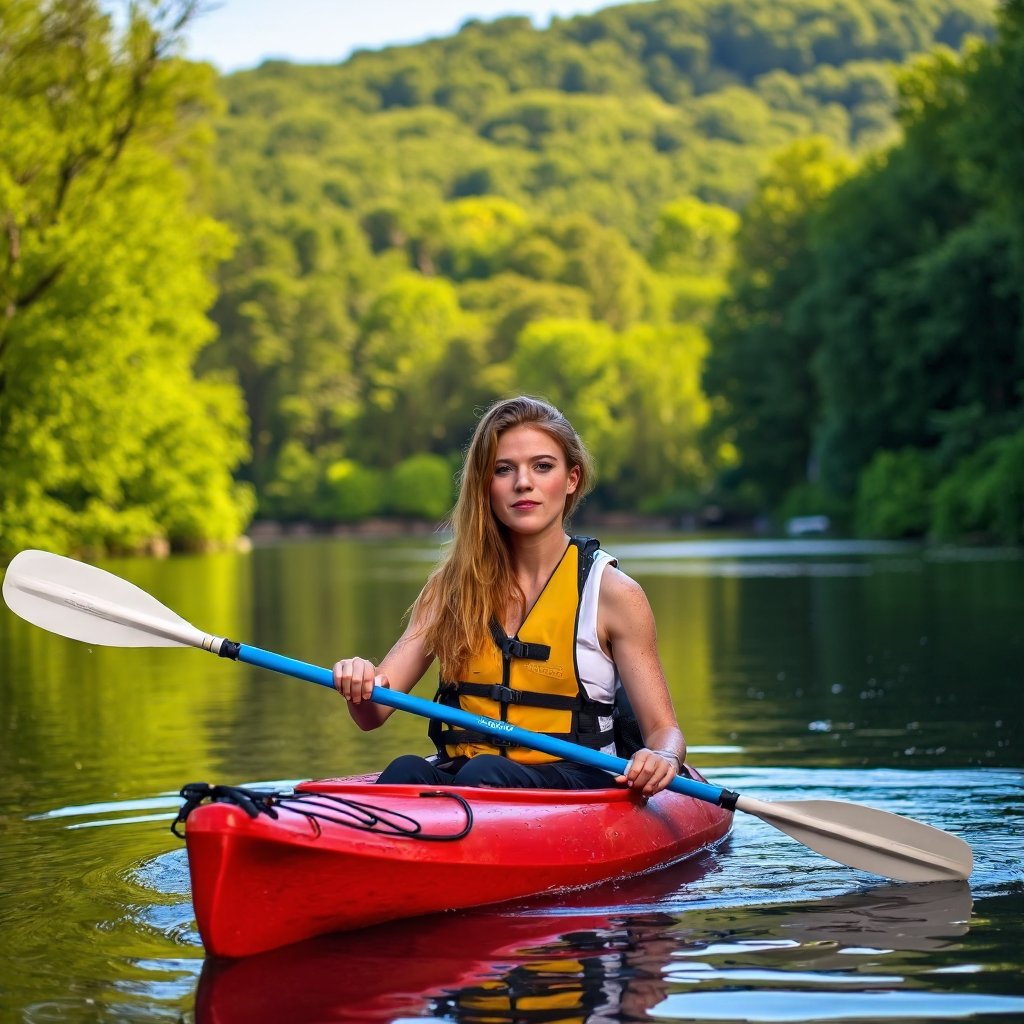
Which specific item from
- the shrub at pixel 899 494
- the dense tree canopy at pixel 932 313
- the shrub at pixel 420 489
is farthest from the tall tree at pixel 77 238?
the shrub at pixel 420 489

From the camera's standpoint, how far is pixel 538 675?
5.32 m

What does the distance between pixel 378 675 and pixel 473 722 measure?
0.98 feet

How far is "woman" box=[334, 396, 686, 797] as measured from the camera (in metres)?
5.29

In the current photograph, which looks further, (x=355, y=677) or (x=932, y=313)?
(x=932, y=313)

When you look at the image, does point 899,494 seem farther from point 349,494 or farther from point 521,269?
point 521,269

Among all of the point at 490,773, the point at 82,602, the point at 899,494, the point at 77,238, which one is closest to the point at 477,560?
the point at 490,773

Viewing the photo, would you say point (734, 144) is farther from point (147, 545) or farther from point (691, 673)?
point (691, 673)

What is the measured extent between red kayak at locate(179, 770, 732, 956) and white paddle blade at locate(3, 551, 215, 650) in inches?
41.2

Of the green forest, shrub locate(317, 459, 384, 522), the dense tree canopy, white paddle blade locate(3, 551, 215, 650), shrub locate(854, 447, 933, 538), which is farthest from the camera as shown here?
shrub locate(317, 459, 384, 522)

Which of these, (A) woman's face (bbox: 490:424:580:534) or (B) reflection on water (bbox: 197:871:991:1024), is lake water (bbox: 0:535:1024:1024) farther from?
(A) woman's face (bbox: 490:424:580:534)

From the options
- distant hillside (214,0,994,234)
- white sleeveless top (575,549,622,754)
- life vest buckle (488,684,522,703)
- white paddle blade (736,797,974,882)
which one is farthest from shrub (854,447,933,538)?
distant hillside (214,0,994,234)

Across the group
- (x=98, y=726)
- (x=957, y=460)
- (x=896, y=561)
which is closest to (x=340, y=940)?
(x=98, y=726)

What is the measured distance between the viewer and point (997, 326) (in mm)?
34094

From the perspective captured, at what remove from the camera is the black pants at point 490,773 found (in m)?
5.18
